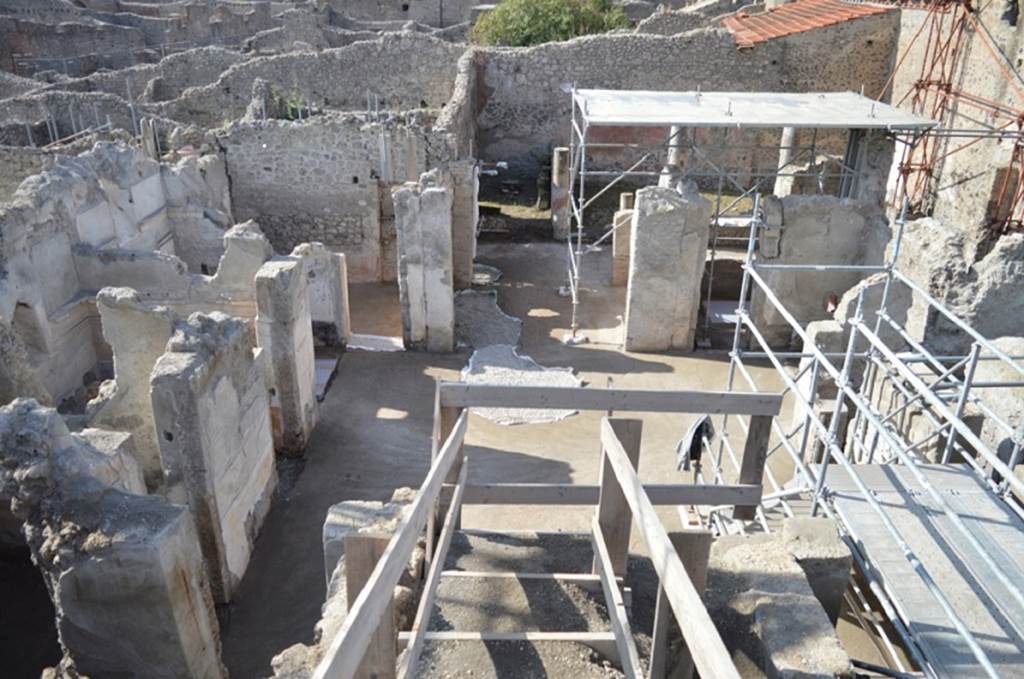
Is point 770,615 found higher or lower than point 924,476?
lower

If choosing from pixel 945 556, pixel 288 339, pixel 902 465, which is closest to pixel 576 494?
pixel 945 556

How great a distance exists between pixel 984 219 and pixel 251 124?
513 inches

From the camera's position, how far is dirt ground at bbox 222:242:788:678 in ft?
22.5

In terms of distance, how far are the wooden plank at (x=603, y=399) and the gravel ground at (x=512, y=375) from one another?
16.6 feet

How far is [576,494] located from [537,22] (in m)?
19.2

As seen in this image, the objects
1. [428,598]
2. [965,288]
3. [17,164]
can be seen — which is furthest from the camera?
[17,164]

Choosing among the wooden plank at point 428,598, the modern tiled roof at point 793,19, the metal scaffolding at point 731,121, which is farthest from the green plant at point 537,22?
the wooden plank at point 428,598

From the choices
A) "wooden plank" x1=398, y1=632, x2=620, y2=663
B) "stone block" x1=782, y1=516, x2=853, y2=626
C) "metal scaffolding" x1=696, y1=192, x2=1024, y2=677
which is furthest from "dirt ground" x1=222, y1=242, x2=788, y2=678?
"wooden plank" x1=398, y1=632, x2=620, y2=663

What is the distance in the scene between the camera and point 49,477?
4.82m

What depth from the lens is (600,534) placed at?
146 inches

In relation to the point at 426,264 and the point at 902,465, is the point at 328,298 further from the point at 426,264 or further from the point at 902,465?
the point at 902,465

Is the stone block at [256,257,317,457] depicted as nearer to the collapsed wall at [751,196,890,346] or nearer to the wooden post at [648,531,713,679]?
the collapsed wall at [751,196,890,346]

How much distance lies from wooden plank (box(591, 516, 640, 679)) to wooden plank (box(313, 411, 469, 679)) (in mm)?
933

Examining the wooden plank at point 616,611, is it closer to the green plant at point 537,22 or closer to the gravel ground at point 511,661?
the gravel ground at point 511,661
